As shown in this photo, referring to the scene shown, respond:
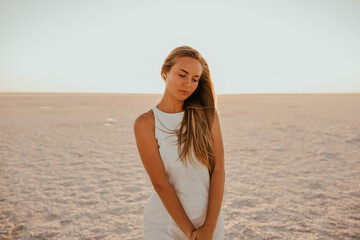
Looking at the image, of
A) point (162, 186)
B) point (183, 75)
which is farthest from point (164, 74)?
point (162, 186)

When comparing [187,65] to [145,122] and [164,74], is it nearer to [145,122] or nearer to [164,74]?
[164,74]

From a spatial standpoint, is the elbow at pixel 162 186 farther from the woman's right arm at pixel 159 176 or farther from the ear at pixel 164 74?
the ear at pixel 164 74

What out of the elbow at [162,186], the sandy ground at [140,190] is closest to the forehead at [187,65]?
the elbow at [162,186]

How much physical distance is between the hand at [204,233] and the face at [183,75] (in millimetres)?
760

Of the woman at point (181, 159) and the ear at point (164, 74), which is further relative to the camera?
the ear at point (164, 74)

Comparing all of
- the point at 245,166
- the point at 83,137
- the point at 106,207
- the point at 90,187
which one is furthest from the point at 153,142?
the point at 83,137

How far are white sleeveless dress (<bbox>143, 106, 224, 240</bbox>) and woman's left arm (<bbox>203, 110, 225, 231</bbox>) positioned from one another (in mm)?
42

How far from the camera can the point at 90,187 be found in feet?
15.0

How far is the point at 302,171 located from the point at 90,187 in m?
4.63

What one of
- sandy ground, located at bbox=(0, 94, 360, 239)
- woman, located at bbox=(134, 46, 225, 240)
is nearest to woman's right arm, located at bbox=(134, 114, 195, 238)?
woman, located at bbox=(134, 46, 225, 240)

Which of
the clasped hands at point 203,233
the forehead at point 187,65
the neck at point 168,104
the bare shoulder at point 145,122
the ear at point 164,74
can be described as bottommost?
the clasped hands at point 203,233

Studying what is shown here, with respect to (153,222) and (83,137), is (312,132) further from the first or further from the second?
(153,222)

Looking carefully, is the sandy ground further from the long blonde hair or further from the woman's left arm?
the long blonde hair

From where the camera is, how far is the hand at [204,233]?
51.6 inches
